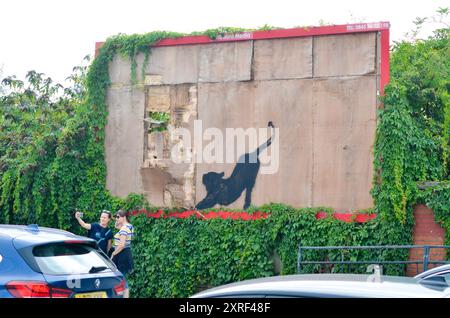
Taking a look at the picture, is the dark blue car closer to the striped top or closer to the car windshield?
the car windshield

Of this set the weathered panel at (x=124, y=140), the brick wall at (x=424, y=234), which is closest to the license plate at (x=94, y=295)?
the brick wall at (x=424, y=234)

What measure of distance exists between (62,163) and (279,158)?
4863 mm

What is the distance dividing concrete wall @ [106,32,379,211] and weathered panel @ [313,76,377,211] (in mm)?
20

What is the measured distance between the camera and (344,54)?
13.3 meters

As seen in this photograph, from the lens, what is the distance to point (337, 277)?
17.5ft

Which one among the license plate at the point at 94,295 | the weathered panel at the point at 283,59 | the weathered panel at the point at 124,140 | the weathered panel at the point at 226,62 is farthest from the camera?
the weathered panel at the point at 124,140

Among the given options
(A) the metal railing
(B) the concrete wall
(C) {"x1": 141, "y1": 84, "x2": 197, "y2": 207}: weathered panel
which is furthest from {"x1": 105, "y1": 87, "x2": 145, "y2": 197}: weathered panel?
(A) the metal railing

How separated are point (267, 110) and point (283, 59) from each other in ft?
3.65

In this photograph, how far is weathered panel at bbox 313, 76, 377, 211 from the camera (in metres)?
13.1

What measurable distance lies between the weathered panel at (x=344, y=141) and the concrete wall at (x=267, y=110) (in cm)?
2

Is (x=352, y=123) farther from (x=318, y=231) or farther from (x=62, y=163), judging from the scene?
(x=62, y=163)

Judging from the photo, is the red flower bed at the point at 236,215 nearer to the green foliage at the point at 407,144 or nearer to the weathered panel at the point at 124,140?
the green foliage at the point at 407,144

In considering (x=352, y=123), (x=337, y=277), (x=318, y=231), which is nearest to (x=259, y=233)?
(x=318, y=231)

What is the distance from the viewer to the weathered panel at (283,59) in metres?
13.6
